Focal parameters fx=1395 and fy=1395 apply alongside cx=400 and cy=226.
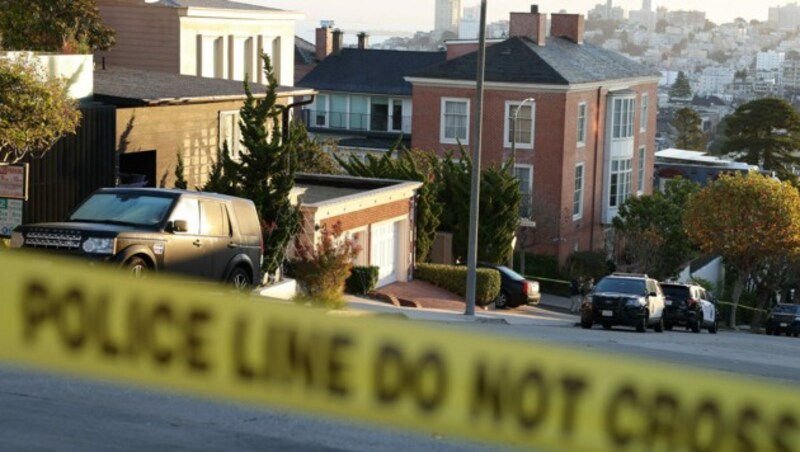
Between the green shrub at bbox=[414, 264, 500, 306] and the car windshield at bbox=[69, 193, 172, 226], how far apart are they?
820 inches

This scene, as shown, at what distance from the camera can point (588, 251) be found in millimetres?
62844

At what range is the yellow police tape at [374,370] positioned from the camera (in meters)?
4.46

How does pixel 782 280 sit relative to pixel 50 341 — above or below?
below

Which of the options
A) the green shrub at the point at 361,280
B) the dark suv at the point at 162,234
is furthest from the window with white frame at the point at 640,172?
the dark suv at the point at 162,234

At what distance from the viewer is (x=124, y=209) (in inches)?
741

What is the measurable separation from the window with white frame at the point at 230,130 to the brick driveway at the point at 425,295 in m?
5.13

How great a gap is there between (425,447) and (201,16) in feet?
123

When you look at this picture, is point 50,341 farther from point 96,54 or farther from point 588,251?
point 588,251

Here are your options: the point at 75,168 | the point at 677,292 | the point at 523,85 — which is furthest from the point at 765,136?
the point at 75,168

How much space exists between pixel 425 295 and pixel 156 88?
9467mm

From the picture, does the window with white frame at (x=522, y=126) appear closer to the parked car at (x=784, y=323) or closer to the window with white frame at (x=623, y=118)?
the window with white frame at (x=623, y=118)

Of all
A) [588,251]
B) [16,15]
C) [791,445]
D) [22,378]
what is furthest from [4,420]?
[588,251]

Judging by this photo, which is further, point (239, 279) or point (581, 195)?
point (581, 195)

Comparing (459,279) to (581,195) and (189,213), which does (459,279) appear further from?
(581,195)
